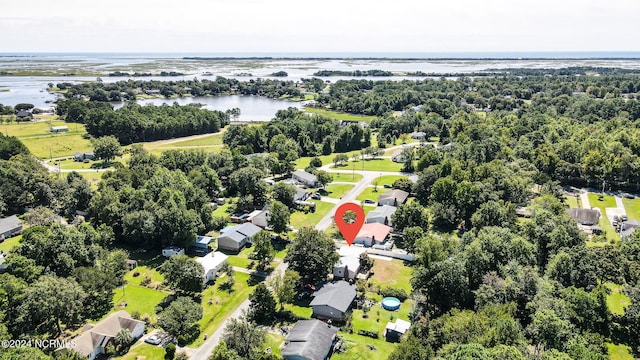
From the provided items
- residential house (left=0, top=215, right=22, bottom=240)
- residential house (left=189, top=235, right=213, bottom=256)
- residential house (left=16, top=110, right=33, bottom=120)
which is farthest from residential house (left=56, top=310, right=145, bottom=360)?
residential house (left=16, top=110, right=33, bottom=120)

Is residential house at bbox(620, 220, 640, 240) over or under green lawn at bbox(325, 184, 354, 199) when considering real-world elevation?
over

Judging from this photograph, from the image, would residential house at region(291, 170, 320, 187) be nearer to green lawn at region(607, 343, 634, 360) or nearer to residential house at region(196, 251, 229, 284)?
residential house at region(196, 251, 229, 284)

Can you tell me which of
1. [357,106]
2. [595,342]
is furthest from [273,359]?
[357,106]

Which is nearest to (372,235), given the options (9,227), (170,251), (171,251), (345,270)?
(345,270)

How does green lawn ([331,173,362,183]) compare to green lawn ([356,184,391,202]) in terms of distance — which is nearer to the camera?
green lawn ([356,184,391,202])

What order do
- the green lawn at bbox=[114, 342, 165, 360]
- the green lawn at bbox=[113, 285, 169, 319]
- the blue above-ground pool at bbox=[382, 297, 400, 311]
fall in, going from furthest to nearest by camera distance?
the green lawn at bbox=[113, 285, 169, 319] < the blue above-ground pool at bbox=[382, 297, 400, 311] < the green lawn at bbox=[114, 342, 165, 360]

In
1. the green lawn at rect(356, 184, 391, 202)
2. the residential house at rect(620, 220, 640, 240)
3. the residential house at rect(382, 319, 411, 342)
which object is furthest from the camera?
the green lawn at rect(356, 184, 391, 202)

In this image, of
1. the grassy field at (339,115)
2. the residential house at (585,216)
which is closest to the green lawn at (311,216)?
the residential house at (585,216)
